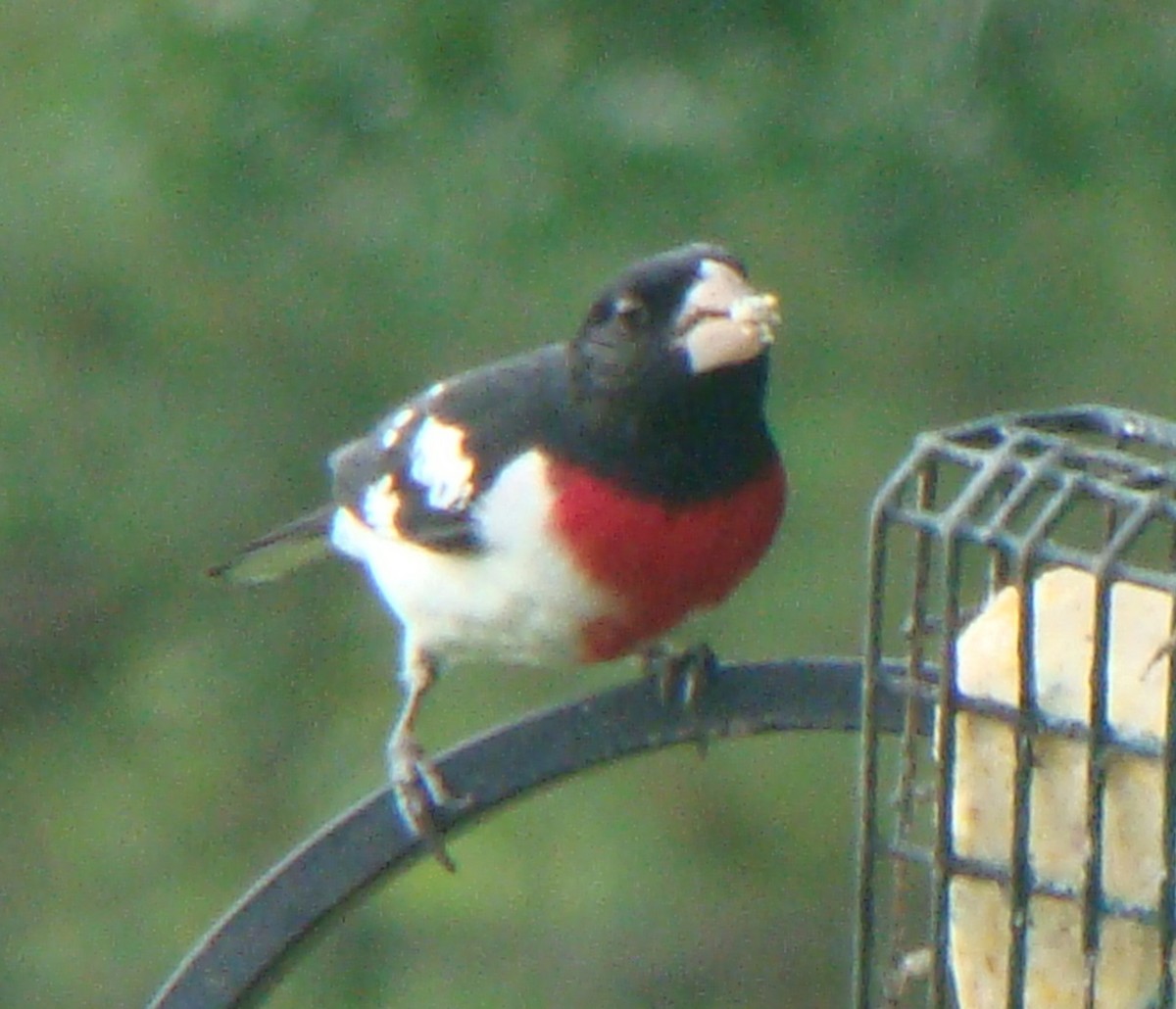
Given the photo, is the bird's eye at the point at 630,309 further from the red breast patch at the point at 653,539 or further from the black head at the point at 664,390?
the red breast patch at the point at 653,539

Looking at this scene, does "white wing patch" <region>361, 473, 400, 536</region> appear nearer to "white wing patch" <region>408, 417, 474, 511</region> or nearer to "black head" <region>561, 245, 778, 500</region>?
"white wing patch" <region>408, 417, 474, 511</region>

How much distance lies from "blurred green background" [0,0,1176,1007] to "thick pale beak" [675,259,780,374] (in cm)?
82

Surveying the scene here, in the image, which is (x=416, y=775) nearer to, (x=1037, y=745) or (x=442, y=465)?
(x=442, y=465)

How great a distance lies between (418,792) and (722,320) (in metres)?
0.58

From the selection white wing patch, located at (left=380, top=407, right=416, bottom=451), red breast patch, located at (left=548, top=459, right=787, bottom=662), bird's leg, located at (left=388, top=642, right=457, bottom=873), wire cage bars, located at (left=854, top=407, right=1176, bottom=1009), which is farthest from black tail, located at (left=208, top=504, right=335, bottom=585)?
wire cage bars, located at (left=854, top=407, right=1176, bottom=1009)

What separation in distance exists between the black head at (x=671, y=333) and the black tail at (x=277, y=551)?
63 cm

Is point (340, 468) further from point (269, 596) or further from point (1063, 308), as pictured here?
point (269, 596)

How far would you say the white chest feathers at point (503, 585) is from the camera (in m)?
2.73

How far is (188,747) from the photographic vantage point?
18.4 ft

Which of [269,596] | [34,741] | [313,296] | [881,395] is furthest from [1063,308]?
Answer: [34,741]

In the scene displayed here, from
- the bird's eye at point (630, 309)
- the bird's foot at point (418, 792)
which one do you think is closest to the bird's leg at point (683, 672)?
the bird's foot at point (418, 792)

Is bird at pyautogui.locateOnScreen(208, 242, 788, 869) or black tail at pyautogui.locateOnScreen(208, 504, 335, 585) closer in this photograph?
bird at pyautogui.locateOnScreen(208, 242, 788, 869)

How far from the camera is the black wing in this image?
2.80 m

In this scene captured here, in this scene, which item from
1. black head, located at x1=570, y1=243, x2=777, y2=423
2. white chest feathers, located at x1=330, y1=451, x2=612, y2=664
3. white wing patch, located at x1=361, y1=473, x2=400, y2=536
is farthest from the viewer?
white wing patch, located at x1=361, y1=473, x2=400, y2=536
